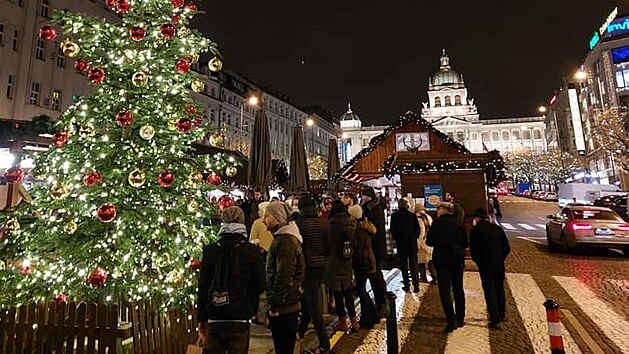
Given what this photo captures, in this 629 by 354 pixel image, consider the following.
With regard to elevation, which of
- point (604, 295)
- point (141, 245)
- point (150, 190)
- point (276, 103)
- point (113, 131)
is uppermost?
point (276, 103)

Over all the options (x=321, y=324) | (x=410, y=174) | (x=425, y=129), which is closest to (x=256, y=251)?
(x=321, y=324)

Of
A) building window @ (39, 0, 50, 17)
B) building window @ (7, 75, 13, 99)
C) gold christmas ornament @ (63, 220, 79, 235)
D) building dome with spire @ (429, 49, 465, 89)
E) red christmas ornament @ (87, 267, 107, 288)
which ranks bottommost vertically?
red christmas ornament @ (87, 267, 107, 288)

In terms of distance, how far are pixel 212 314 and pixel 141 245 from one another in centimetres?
266

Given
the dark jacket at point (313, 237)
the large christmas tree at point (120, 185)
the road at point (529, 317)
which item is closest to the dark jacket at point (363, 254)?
the road at point (529, 317)

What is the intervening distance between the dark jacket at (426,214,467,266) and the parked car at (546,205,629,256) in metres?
9.31

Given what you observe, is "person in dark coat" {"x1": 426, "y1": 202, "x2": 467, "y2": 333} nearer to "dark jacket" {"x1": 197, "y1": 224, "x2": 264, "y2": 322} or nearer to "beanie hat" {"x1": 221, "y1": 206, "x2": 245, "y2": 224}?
"dark jacket" {"x1": 197, "y1": 224, "x2": 264, "y2": 322}

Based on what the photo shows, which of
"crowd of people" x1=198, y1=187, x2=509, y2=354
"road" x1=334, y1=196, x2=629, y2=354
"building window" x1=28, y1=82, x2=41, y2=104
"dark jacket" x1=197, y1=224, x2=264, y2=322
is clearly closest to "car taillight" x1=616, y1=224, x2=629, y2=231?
"road" x1=334, y1=196, x2=629, y2=354

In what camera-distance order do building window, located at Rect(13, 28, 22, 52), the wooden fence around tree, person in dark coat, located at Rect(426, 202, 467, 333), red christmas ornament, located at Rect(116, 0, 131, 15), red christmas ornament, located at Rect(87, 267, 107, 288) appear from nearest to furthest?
the wooden fence around tree, red christmas ornament, located at Rect(87, 267, 107, 288), red christmas ornament, located at Rect(116, 0, 131, 15), person in dark coat, located at Rect(426, 202, 467, 333), building window, located at Rect(13, 28, 22, 52)

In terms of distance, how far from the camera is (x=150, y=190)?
18.8 ft

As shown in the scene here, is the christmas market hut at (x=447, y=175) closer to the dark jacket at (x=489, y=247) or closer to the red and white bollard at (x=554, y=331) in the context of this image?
the dark jacket at (x=489, y=247)

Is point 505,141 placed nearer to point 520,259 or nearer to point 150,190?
point 520,259

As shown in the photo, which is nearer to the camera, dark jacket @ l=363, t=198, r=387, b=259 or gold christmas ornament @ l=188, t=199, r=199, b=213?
gold christmas ornament @ l=188, t=199, r=199, b=213

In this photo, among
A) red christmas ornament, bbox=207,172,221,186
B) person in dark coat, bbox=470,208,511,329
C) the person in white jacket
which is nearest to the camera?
person in dark coat, bbox=470,208,511,329

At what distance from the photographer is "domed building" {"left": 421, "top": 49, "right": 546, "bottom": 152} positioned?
113 meters
